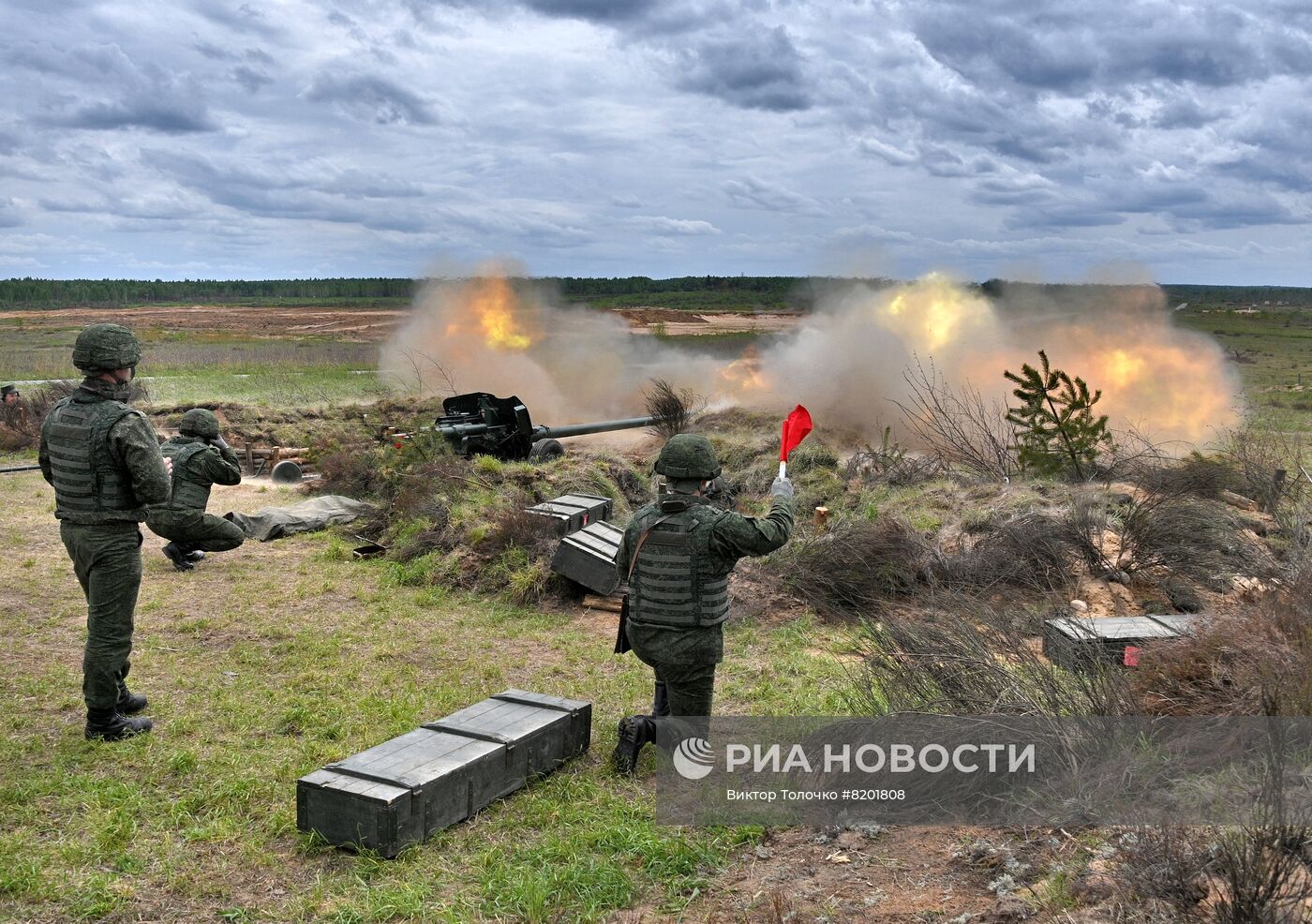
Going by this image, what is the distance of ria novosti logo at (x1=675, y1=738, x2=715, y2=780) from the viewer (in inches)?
224

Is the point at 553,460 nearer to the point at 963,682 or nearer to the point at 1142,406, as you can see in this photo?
the point at 963,682

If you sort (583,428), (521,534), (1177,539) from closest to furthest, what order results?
(1177,539), (521,534), (583,428)

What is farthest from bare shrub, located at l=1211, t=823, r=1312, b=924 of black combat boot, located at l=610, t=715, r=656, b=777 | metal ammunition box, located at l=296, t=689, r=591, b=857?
metal ammunition box, located at l=296, t=689, r=591, b=857

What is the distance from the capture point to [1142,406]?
2477 centimetres

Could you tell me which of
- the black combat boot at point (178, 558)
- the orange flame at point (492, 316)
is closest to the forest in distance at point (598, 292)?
the orange flame at point (492, 316)

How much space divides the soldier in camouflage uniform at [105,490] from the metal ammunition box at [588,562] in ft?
14.1

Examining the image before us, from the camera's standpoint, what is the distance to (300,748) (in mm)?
6145

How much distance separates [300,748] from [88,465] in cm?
206

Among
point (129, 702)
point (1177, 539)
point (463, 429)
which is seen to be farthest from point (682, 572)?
point (463, 429)

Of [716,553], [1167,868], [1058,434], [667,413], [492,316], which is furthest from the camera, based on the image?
[492,316]

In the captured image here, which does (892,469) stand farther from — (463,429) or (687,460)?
(687,460)

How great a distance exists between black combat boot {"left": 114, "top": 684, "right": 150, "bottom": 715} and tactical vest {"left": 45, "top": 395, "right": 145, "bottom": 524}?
116 cm

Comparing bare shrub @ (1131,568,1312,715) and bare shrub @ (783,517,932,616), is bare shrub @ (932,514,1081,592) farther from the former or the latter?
bare shrub @ (1131,568,1312,715)

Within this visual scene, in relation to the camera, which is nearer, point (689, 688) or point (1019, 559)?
point (689, 688)
